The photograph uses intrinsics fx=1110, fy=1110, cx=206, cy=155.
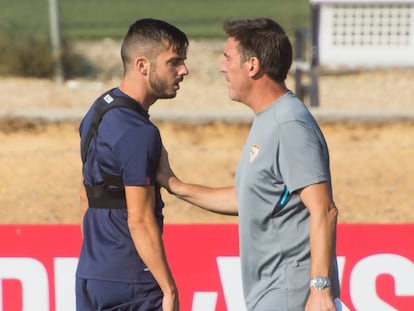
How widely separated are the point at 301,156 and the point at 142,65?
81 cm

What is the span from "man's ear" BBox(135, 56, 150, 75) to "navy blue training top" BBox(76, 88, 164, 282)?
0.12 meters

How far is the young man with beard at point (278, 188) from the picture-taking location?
4.02m

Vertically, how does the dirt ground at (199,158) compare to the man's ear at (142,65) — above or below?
below

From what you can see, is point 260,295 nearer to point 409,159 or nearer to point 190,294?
point 190,294

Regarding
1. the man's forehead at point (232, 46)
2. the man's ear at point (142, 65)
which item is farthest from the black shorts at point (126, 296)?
the man's forehead at point (232, 46)

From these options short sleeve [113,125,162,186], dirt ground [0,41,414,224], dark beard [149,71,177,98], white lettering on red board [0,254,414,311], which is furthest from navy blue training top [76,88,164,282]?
dirt ground [0,41,414,224]

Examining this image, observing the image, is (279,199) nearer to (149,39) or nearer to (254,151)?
(254,151)

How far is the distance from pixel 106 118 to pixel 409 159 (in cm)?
754

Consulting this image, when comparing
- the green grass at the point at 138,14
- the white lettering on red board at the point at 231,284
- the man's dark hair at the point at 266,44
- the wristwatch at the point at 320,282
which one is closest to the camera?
the wristwatch at the point at 320,282

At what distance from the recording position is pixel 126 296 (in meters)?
4.44

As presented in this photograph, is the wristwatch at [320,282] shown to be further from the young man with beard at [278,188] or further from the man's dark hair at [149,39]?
the man's dark hair at [149,39]

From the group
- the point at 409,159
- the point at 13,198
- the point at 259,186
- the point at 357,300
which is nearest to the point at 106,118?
the point at 259,186

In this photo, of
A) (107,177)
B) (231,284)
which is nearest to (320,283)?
(107,177)

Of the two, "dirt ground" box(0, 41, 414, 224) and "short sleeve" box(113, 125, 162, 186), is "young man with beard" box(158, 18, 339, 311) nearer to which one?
"short sleeve" box(113, 125, 162, 186)
